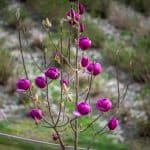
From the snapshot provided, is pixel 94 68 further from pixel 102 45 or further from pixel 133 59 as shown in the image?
pixel 102 45

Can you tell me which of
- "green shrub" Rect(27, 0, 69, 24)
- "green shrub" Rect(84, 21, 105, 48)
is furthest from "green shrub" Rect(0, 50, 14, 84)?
"green shrub" Rect(27, 0, 69, 24)

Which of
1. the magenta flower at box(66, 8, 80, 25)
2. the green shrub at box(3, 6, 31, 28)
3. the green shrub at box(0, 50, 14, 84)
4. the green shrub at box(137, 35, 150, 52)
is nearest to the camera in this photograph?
the magenta flower at box(66, 8, 80, 25)

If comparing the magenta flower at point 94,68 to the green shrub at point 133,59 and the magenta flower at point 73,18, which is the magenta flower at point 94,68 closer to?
the magenta flower at point 73,18

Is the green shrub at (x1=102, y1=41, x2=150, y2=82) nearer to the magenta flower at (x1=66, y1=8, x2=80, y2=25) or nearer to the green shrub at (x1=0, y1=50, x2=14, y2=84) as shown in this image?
the green shrub at (x1=0, y1=50, x2=14, y2=84)

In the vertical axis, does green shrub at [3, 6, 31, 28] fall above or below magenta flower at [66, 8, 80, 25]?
below

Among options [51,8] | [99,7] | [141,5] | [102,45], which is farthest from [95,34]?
[141,5]

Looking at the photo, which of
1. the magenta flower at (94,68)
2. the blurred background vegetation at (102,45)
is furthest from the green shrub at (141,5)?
the magenta flower at (94,68)

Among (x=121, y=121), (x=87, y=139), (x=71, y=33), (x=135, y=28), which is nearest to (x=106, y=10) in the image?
(x=135, y=28)
